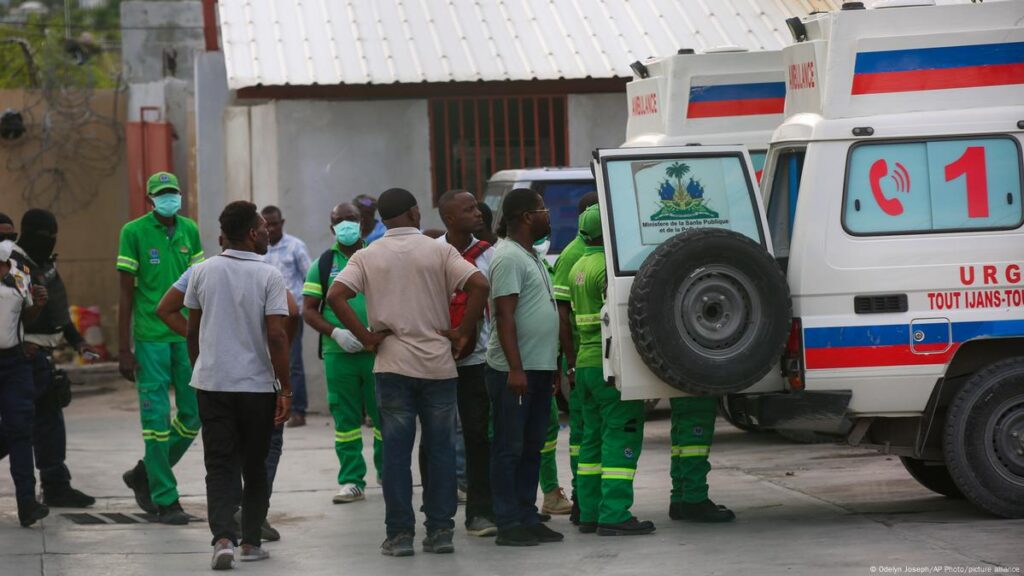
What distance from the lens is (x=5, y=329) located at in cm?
884

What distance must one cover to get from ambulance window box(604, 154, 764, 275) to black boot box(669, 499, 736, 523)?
149 centimetres

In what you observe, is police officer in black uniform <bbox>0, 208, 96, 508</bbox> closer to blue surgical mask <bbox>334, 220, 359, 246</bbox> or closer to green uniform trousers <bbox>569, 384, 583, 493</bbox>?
blue surgical mask <bbox>334, 220, 359, 246</bbox>

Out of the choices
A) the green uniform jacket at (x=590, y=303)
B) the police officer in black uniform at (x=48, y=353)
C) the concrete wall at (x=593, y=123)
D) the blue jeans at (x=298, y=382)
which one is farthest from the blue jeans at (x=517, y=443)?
the concrete wall at (x=593, y=123)

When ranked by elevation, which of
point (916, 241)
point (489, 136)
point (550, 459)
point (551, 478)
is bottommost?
point (551, 478)

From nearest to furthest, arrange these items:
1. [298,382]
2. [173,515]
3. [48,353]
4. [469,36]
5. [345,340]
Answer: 1. [173,515]
2. [48,353]
3. [345,340]
4. [298,382]
5. [469,36]

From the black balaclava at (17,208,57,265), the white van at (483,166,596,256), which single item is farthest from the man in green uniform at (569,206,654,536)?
the white van at (483,166,596,256)

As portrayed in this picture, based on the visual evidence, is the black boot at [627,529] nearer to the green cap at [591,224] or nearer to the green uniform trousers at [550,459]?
the green uniform trousers at [550,459]

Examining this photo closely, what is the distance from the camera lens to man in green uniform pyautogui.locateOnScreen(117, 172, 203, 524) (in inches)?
365

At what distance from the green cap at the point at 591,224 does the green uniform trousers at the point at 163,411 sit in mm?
2565

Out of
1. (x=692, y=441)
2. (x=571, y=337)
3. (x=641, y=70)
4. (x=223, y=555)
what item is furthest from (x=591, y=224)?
(x=641, y=70)

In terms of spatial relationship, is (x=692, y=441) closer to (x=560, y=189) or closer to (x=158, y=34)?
(x=560, y=189)

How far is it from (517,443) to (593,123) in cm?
813

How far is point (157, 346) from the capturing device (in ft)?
30.7

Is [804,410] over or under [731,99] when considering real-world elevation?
under
